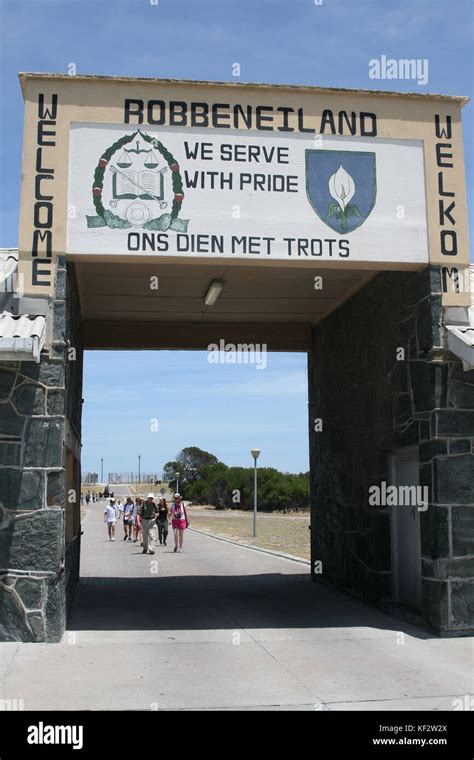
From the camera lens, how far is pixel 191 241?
946 centimetres

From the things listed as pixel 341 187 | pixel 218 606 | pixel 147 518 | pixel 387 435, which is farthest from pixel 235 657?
pixel 147 518

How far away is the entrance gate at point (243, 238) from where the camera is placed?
28.9ft

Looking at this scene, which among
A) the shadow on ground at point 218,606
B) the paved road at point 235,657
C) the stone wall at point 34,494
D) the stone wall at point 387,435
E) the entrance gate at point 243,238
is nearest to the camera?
the paved road at point 235,657

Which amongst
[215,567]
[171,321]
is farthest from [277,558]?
[171,321]

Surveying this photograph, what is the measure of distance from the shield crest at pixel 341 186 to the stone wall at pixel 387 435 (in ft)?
3.81

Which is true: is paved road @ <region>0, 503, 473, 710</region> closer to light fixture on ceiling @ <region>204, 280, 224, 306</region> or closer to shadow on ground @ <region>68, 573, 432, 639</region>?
shadow on ground @ <region>68, 573, 432, 639</region>

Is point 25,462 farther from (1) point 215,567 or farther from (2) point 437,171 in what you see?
(1) point 215,567

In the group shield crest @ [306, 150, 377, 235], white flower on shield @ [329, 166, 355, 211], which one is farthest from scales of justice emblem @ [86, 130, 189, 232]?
white flower on shield @ [329, 166, 355, 211]

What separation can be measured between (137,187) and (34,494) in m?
3.75

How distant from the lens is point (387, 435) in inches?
429

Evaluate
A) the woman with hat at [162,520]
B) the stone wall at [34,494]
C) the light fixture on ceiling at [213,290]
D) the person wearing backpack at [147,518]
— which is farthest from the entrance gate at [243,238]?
the woman with hat at [162,520]

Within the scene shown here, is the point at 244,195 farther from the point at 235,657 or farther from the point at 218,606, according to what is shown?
the point at 218,606

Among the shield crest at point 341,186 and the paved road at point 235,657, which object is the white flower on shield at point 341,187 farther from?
the paved road at point 235,657
